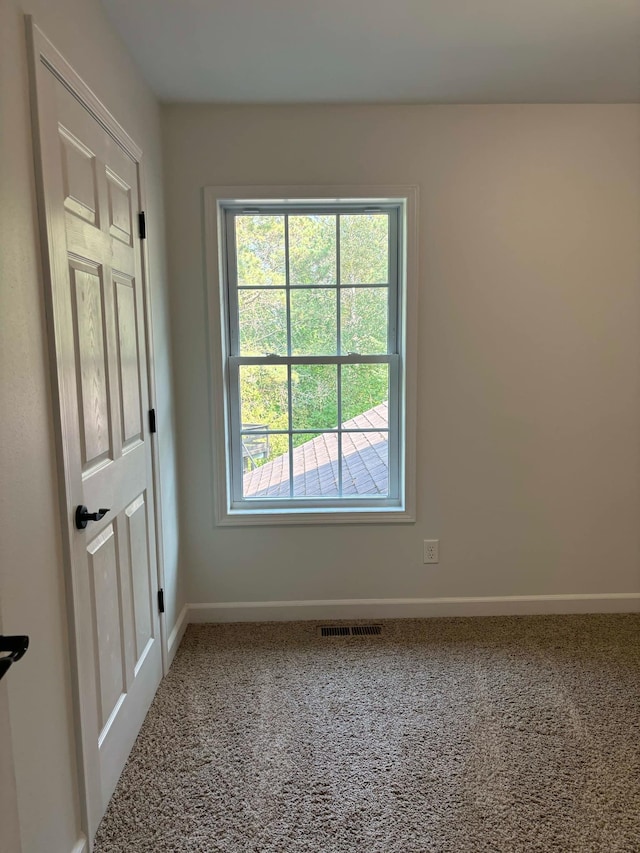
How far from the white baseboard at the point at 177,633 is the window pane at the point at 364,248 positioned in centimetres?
182

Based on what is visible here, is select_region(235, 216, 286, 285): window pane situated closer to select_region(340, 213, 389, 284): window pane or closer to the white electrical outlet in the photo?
select_region(340, 213, 389, 284): window pane

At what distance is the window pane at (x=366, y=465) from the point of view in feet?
8.73

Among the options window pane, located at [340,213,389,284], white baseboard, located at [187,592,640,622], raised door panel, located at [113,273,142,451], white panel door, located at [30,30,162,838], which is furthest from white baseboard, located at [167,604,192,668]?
window pane, located at [340,213,389,284]

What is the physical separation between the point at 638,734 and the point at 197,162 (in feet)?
9.59

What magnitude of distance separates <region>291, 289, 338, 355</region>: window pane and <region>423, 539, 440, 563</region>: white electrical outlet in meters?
1.08

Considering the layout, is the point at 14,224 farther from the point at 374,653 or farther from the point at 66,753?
the point at 374,653

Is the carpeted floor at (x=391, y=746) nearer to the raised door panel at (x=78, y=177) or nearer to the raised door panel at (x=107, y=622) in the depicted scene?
the raised door panel at (x=107, y=622)

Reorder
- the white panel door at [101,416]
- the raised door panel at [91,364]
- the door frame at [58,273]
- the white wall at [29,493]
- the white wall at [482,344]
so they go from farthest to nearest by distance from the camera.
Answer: the white wall at [482,344] < the raised door panel at [91,364] < the white panel door at [101,416] < the door frame at [58,273] < the white wall at [29,493]

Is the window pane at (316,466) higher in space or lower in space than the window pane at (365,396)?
lower

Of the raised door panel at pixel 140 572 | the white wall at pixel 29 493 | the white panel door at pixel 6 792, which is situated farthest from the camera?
the raised door panel at pixel 140 572

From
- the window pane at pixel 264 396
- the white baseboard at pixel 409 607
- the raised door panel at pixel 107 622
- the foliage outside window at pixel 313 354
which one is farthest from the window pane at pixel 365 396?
the raised door panel at pixel 107 622

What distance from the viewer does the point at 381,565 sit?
2.62m

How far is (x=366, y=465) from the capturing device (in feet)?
8.79

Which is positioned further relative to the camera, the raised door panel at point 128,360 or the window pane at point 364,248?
the window pane at point 364,248
